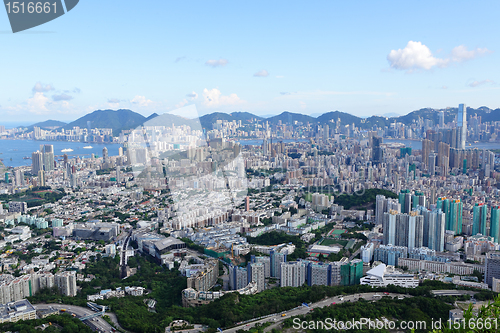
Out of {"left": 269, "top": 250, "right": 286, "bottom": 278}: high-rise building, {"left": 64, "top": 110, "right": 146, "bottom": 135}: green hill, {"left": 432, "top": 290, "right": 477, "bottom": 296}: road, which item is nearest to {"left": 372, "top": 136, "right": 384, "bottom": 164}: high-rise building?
{"left": 64, "top": 110, "right": 146, "bottom": 135}: green hill

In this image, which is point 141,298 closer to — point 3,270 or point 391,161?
point 3,270

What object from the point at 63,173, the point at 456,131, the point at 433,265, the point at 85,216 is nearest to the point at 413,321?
the point at 433,265

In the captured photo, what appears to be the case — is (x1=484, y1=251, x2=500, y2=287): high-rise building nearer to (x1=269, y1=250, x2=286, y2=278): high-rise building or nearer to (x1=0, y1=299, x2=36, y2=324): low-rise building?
(x1=269, y1=250, x2=286, y2=278): high-rise building

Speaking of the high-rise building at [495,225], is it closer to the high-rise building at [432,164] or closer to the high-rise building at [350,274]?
the high-rise building at [350,274]

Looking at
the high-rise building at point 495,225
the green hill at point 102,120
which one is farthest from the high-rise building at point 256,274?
the green hill at point 102,120

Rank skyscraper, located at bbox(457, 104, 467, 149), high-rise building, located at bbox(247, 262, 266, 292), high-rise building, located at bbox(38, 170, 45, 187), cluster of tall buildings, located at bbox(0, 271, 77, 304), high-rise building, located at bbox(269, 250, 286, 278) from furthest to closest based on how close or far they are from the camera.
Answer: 1. skyscraper, located at bbox(457, 104, 467, 149)
2. high-rise building, located at bbox(38, 170, 45, 187)
3. high-rise building, located at bbox(269, 250, 286, 278)
4. high-rise building, located at bbox(247, 262, 266, 292)
5. cluster of tall buildings, located at bbox(0, 271, 77, 304)

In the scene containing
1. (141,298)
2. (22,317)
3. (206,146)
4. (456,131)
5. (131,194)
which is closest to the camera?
(22,317)
